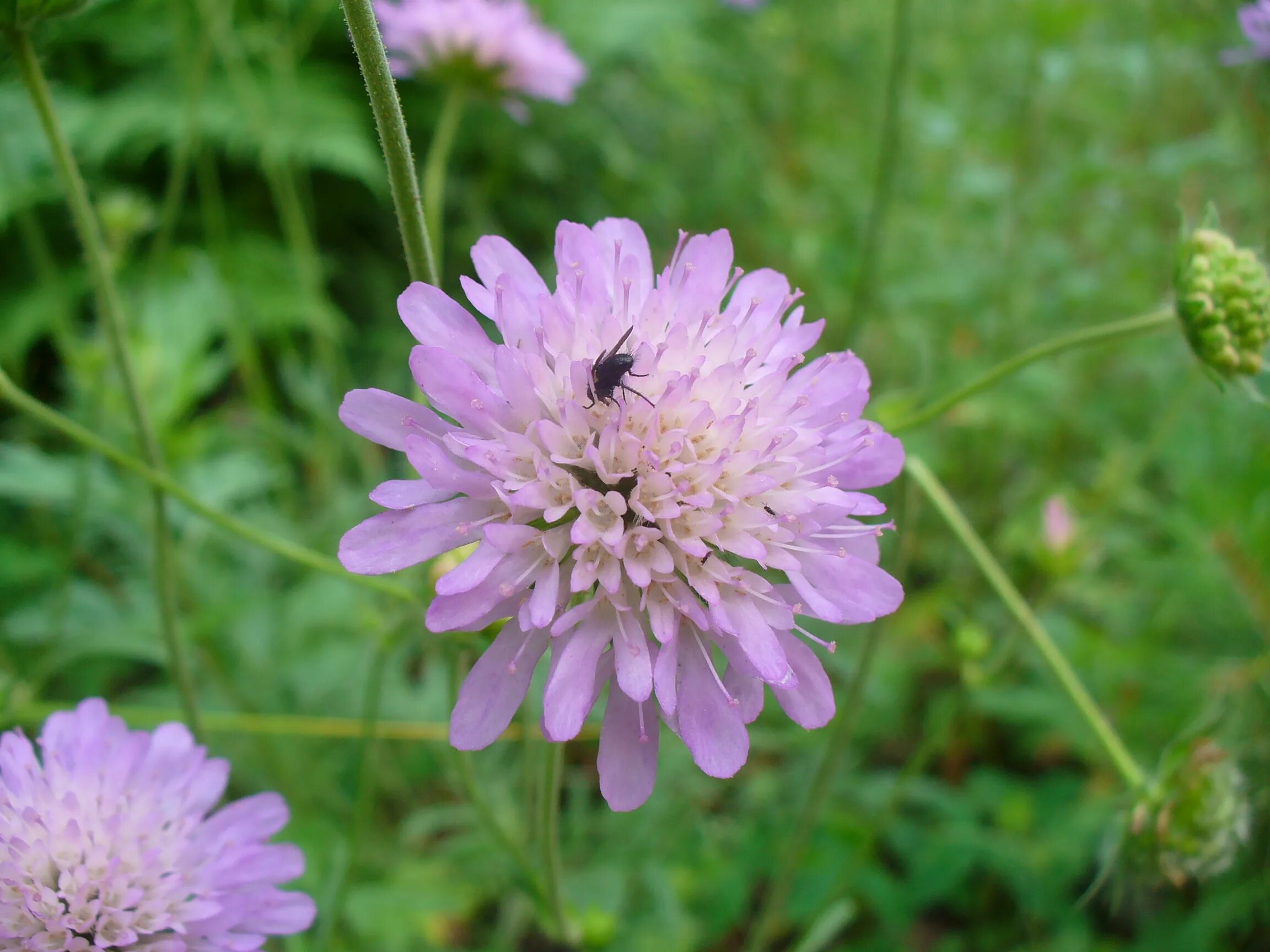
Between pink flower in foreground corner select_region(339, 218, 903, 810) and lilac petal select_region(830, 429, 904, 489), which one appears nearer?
pink flower in foreground corner select_region(339, 218, 903, 810)

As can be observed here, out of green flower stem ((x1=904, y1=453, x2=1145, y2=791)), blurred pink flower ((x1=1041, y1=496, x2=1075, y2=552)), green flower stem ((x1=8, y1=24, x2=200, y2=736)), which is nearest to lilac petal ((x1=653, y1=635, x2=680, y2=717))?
green flower stem ((x1=904, y1=453, x2=1145, y2=791))

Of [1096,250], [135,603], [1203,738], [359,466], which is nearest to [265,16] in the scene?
[359,466]

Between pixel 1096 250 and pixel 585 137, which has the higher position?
pixel 585 137

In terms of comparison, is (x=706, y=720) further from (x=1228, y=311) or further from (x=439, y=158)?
(x=439, y=158)

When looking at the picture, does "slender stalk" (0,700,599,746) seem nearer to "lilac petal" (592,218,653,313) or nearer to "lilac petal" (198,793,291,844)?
"lilac petal" (198,793,291,844)

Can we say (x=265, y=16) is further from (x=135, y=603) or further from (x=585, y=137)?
(x=135, y=603)

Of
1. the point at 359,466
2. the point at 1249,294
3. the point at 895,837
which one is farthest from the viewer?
the point at 359,466

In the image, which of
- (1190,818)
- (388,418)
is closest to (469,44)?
(388,418)

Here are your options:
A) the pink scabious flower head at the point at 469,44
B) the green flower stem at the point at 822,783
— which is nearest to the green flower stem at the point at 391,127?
the green flower stem at the point at 822,783
